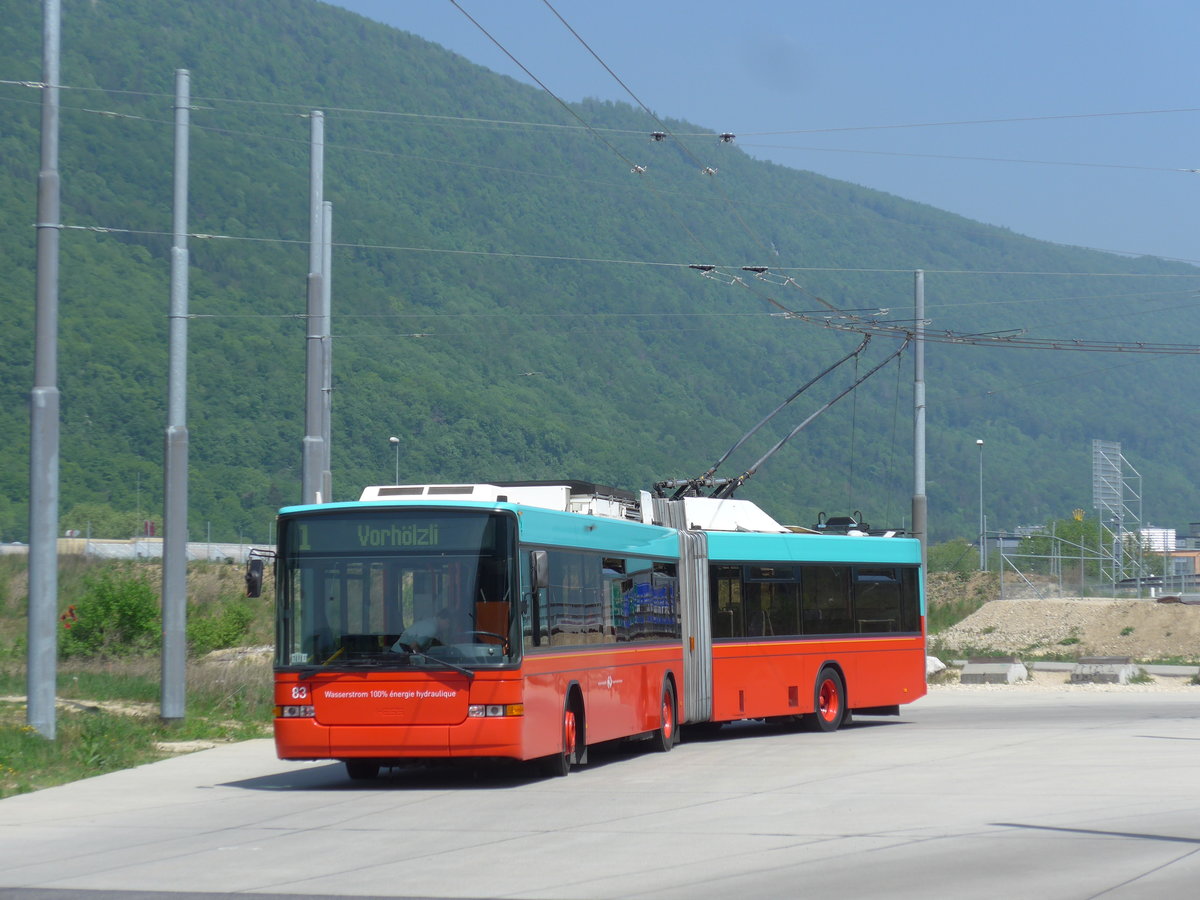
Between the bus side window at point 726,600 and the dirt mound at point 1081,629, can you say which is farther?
the dirt mound at point 1081,629

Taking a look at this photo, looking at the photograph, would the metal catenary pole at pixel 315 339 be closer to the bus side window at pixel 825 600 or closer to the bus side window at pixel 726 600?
the bus side window at pixel 726 600

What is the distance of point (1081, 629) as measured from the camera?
57625 mm

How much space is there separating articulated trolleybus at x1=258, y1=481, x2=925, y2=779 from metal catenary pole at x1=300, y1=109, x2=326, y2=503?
22.1 ft

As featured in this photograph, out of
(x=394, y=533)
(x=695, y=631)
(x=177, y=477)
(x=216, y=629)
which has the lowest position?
(x=216, y=629)

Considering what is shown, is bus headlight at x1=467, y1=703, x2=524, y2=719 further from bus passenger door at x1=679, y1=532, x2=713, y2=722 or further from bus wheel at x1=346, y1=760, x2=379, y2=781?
bus passenger door at x1=679, y1=532, x2=713, y2=722

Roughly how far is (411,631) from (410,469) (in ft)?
356

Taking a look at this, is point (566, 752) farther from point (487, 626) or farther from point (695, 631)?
point (695, 631)

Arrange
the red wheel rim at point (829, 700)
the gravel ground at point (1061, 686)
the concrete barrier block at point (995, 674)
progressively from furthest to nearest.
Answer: the concrete barrier block at point (995, 674) < the gravel ground at point (1061, 686) < the red wheel rim at point (829, 700)

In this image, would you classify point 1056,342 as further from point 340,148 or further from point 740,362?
point 340,148

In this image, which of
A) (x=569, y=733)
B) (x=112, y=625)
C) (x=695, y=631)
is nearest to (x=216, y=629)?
(x=112, y=625)

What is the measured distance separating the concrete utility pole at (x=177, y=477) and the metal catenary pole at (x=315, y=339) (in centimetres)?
394

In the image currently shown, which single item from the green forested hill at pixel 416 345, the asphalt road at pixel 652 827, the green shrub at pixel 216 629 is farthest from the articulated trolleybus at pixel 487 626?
the green forested hill at pixel 416 345

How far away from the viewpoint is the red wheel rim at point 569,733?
15.8 metres

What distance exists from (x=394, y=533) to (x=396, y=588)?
51 cm
